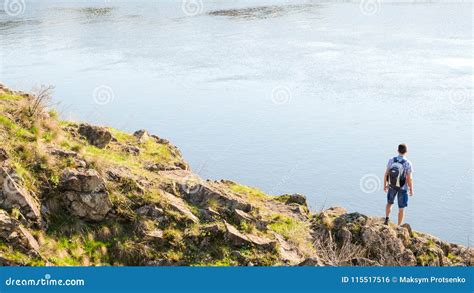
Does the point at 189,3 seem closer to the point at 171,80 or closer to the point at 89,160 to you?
the point at 171,80

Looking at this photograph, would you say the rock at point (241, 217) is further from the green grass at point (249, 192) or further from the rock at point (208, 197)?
the green grass at point (249, 192)

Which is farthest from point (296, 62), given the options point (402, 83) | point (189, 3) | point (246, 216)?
point (189, 3)

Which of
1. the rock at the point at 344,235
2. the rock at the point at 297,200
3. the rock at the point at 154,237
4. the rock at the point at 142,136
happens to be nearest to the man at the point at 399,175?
the rock at the point at 344,235

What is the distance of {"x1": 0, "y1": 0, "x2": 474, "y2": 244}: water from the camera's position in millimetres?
31234

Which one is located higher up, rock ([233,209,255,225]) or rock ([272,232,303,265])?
rock ([233,209,255,225])

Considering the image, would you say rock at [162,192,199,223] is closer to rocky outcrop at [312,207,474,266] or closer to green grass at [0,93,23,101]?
rocky outcrop at [312,207,474,266]

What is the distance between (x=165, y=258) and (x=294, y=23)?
58.3 meters

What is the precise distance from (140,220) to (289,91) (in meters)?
28.8

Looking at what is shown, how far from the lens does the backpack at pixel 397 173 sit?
59.5 ft

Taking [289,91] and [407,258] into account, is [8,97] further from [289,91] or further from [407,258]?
[289,91]

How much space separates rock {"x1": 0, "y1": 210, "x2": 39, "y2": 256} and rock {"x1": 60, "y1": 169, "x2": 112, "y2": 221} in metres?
1.64

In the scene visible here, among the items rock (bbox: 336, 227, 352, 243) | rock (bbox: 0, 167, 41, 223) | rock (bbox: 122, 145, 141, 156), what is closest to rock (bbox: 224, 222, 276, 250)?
rock (bbox: 336, 227, 352, 243)

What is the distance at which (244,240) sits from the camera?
15672mm

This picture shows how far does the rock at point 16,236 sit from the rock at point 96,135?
6130 mm
